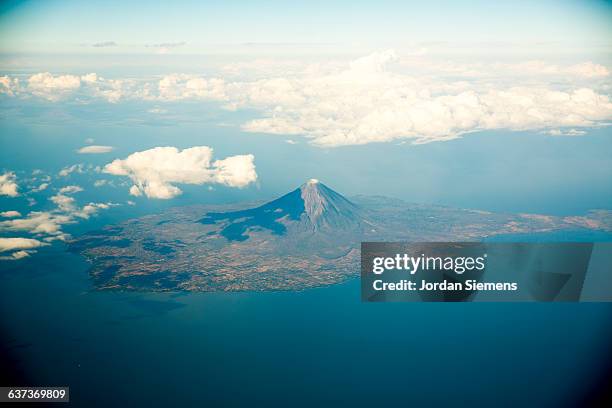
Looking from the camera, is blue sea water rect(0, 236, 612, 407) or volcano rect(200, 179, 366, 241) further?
volcano rect(200, 179, 366, 241)

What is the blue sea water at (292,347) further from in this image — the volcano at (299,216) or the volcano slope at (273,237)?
the volcano at (299,216)

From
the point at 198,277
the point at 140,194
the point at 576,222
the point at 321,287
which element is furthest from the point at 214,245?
the point at 576,222

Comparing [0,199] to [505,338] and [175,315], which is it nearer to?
[175,315]

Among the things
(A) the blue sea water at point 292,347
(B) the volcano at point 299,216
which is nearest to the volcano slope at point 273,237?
(B) the volcano at point 299,216

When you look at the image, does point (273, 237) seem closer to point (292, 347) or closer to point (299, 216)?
point (299, 216)

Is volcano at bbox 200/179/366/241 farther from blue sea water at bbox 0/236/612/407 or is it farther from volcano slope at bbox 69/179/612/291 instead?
blue sea water at bbox 0/236/612/407

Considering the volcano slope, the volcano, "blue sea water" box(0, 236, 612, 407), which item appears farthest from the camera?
the volcano

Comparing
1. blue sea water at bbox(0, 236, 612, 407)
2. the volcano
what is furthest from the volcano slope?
blue sea water at bbox(0, 236, 612, 407)
